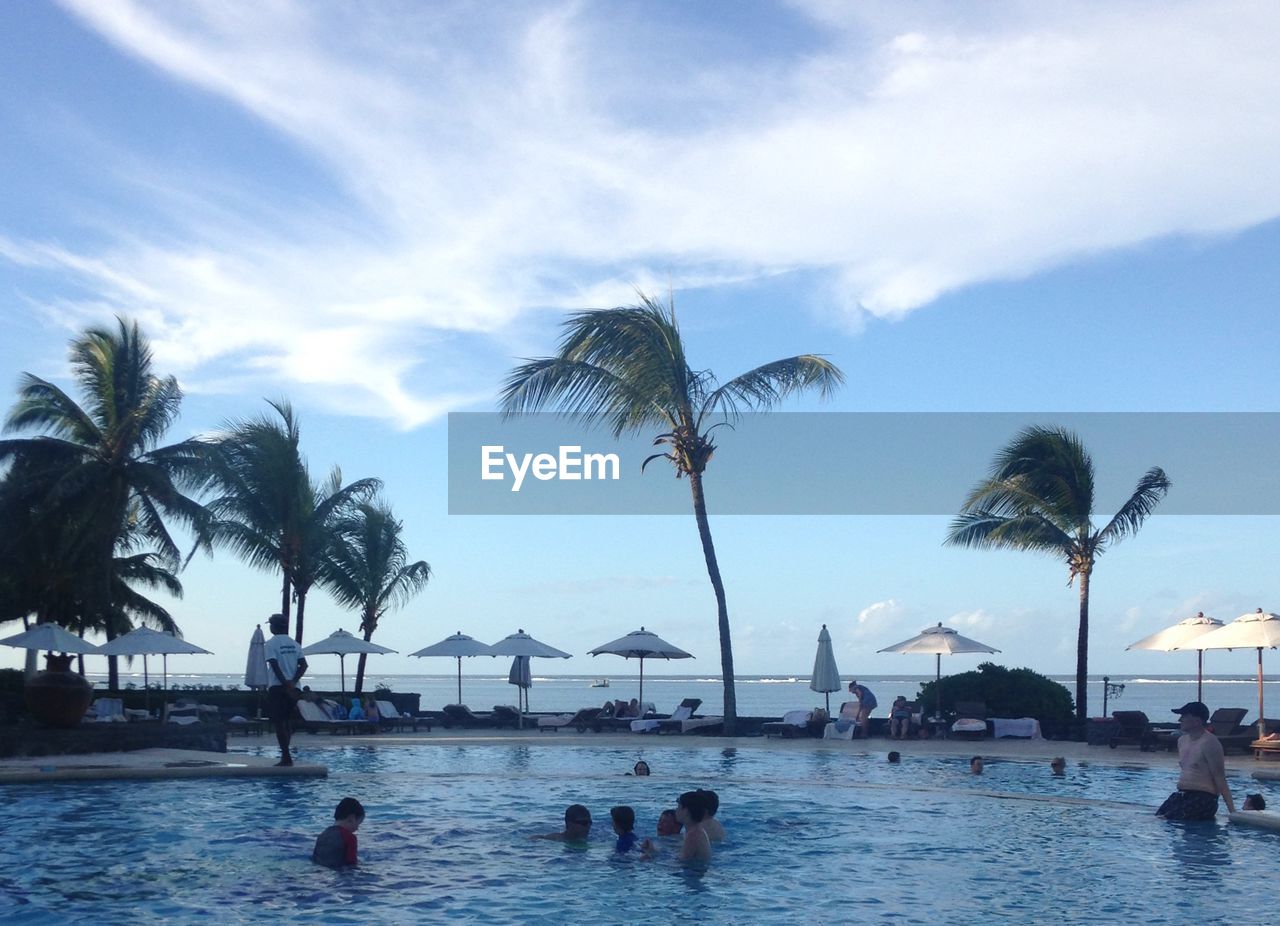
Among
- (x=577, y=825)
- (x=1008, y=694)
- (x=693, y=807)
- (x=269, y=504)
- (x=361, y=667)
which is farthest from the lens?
(x=361, y=667)

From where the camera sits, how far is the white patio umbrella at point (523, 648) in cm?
2741

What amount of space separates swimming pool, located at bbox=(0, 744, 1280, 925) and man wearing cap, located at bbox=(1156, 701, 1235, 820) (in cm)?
26

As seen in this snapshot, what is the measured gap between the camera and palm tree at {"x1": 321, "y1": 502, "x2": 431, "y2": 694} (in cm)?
3638

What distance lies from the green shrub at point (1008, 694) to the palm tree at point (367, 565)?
1808 centimetres

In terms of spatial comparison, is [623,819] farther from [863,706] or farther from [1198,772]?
[863,706]

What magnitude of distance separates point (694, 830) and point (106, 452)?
2183 cm

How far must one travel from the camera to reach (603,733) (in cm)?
2561

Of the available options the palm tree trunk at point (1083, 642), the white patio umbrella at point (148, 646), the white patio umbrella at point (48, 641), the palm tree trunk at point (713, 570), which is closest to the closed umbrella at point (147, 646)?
the white patio umbrella at point (148, 646)

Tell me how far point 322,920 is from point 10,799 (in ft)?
21.4

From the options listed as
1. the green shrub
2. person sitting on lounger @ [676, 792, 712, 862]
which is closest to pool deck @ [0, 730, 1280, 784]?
the green shrub

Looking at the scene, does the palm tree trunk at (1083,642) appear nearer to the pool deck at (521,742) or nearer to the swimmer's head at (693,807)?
the pool deck at (521,742)

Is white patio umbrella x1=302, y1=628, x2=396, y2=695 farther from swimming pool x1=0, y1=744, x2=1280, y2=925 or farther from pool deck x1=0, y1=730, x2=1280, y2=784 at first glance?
swimming pool x1=0, y1=744, x2=1280, y2=925

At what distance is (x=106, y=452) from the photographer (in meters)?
28.2

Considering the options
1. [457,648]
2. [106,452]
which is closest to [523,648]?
[457,648]
